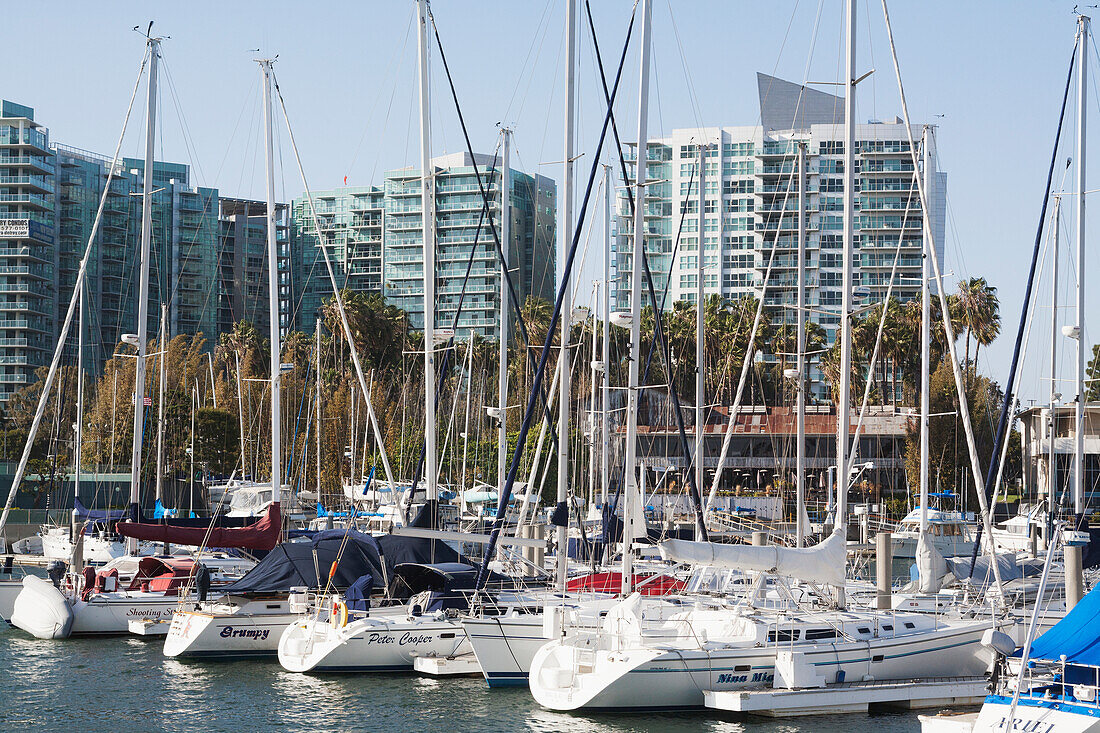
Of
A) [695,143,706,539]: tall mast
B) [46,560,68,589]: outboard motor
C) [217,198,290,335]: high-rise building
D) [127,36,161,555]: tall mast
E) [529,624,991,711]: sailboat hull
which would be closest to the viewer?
[529,624,991,711]: sailboat hull

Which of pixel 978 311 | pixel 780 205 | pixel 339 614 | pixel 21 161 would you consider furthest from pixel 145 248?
pixel 780 205

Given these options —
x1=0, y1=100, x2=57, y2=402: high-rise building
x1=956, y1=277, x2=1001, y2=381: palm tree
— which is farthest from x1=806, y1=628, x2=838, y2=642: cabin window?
x1=0, y1=100, x2=57, y2=402: high-rise building

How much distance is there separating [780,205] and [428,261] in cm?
10430

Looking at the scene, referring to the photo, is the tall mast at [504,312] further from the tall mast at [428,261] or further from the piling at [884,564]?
the piling at [884,564]

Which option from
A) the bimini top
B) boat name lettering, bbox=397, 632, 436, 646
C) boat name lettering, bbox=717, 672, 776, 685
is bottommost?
boat name lettering, bbox=397, 632, 436, 646

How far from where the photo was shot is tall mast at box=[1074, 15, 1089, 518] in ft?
118

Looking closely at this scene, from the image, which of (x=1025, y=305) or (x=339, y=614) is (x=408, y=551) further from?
(x=1025, y=305)

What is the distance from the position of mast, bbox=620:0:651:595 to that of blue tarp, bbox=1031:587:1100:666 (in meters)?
8.26

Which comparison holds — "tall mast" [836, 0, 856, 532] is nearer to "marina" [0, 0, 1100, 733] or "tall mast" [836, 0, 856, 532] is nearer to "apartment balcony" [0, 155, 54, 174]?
"marina" [0, 0, 1100, 733]

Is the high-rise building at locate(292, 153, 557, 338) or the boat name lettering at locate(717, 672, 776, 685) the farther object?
the high-rise building at locate(292, 153, 557, 338)

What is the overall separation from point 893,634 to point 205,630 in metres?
15.3

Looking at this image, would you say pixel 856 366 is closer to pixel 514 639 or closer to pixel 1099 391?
pixel 1099 391

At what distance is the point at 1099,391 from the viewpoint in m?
94.8

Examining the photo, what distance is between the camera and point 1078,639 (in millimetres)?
18266
